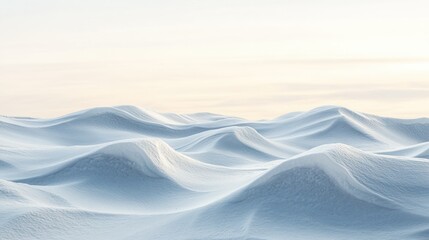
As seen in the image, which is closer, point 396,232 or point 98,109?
point 396,232

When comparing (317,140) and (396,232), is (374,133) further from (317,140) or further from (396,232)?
(396,232)

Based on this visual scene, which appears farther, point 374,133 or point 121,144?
point 374,133

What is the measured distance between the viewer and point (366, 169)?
8914 millimetres

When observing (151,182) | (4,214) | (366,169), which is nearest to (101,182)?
(151,182)

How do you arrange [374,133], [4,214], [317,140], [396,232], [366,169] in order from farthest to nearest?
[374,133], [317,140], [366,169], [4,214], [396,232]

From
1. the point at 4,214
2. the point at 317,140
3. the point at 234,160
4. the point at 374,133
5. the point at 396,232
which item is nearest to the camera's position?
the point at 396,232

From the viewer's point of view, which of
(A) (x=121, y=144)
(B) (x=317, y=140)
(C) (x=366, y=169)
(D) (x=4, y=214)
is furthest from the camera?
(B) (x=317, y=140)

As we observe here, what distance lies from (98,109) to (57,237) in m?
17.0

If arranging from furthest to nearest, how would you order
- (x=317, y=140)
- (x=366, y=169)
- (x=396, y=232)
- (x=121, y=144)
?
(x=317, y=140), (x=121, y=144), (x=366, y=169), (x=396, y=232)

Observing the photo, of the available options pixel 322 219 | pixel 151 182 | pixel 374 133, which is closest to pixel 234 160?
pixel 151 182

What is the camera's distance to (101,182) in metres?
11.4

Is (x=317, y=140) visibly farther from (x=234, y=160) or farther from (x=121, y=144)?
(x=121, y=144)

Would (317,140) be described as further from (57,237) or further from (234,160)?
(57,237)

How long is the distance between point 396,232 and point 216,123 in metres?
20.1
